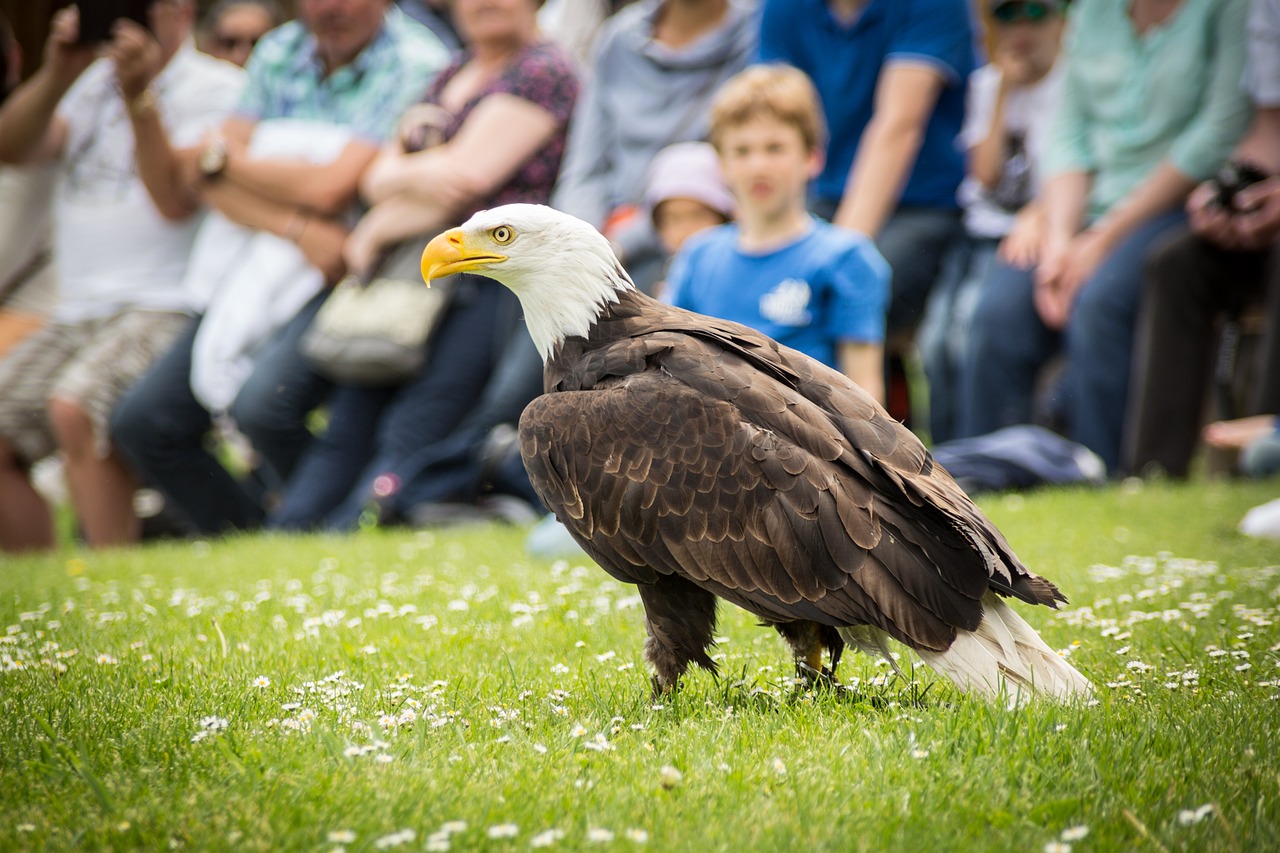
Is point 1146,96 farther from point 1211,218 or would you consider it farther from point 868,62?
point 868,62

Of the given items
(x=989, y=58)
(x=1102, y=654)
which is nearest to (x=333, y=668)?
(x=1102, y=654)

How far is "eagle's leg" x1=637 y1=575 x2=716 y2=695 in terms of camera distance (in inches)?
159

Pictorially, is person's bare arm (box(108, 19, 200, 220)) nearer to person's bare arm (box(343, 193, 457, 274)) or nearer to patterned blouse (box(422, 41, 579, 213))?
person's bare arm (box(343, 193, 457, 274))

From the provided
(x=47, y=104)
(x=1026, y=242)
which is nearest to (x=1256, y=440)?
(x=1026, y=242)

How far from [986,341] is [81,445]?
265 inches

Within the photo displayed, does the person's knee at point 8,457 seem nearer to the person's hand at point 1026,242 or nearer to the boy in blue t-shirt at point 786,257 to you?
the boy in blue t-shirt at point 786,257

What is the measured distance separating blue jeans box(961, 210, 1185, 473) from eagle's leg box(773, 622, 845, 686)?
5020mm

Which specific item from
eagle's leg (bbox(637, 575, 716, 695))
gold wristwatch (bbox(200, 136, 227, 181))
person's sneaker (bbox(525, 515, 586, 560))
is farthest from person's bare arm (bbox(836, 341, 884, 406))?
gold wristwatch (bbox(200, 136, 227, 181))

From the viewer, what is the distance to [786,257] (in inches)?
263

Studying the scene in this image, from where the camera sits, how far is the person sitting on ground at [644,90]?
8.98m

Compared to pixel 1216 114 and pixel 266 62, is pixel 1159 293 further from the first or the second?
pixel 266 62

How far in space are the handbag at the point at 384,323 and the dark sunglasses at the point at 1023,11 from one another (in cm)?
454

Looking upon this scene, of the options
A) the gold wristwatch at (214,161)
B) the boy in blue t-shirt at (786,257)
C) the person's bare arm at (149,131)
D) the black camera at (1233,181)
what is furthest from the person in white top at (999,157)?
the person's bare arm at (149,131)

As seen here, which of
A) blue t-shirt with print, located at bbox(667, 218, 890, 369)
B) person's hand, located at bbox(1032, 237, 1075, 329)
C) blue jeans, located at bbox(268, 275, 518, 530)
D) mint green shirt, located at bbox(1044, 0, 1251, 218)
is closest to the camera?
blue t-shirt with print, located at bbox(667, 218, 890, 369)
